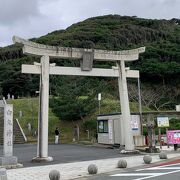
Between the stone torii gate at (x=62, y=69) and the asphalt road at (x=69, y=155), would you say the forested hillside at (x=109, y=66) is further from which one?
the stone torii gate at (x=62, y=69)

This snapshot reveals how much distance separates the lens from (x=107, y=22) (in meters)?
107

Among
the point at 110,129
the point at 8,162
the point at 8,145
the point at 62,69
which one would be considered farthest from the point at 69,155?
the point at 110,129

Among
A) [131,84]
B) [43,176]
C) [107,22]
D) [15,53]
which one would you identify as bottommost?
[43,176]

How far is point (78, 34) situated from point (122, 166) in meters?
77.0

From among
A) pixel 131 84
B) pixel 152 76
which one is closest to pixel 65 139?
pixel 131 84

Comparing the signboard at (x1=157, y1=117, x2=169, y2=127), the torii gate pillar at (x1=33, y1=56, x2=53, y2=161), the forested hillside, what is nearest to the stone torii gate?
the torii gate pillar at (x1=33, y1=56, x2=53, y2=161)

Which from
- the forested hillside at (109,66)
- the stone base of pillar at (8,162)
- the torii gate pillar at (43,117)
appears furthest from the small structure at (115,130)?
the stone base of pillar at (8,162)

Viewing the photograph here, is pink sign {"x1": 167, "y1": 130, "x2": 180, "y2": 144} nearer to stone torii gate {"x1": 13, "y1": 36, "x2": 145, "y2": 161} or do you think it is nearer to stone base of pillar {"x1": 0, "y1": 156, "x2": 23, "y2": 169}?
stone torii gate {"x1": 13, "y1": 36, "x2": 145, "y2": 161}

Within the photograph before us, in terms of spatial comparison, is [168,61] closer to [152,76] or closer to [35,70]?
[152,76]

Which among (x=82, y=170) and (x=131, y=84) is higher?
(x=131, y=84)

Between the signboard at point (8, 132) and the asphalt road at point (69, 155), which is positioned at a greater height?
the signboard at point (8, 132)

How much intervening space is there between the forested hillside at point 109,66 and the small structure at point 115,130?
7.50m

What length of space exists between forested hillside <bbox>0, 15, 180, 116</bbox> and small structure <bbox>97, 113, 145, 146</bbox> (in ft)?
24.6

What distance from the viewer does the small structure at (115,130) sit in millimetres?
27844
